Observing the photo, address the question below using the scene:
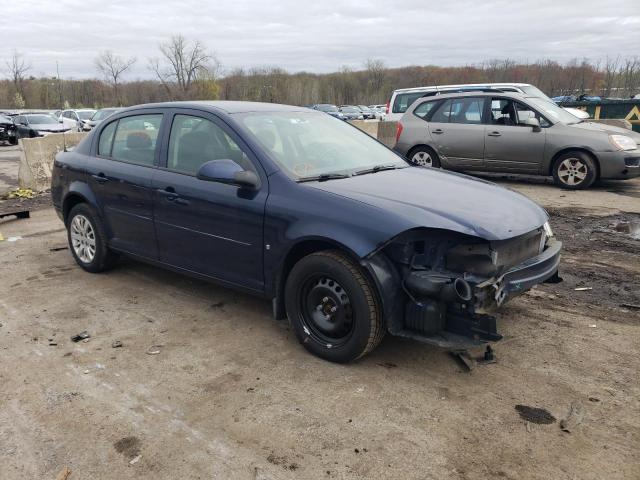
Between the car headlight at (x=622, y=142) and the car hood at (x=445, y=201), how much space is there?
635 cm

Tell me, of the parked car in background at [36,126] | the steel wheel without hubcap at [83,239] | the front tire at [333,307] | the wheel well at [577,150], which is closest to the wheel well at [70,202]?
the steel wheel without hubcap at [83,239]

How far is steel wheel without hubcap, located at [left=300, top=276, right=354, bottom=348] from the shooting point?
356 centimetres

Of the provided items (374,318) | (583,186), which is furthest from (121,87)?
(374,318)

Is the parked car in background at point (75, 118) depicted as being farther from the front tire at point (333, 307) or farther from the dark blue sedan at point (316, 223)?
the front tire at point (333, 307)

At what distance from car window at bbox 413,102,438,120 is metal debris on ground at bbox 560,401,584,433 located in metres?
8.86

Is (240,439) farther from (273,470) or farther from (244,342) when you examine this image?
(244,342)

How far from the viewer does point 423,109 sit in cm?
1137

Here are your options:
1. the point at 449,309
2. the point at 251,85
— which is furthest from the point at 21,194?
the point at 251,85

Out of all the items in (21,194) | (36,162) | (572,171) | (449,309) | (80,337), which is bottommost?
(80,337)

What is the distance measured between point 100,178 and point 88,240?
2.40 feet

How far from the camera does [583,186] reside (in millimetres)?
9781

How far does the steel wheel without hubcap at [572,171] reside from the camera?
973cm

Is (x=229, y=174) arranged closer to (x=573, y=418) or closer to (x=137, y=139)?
(x=137, y=139)

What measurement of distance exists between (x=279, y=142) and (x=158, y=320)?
1741 mm
